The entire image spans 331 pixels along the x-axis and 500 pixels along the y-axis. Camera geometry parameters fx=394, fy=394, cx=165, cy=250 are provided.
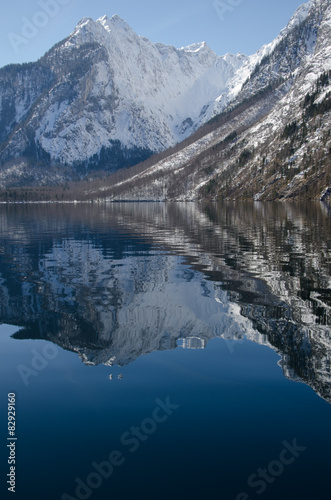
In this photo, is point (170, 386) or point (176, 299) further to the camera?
point (176, 299)

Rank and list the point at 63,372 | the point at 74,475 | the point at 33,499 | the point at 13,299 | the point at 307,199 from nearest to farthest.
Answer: the point at 33,499, the point at 74,475, the point at 63,372, the point at 13,299, the point at 307,199

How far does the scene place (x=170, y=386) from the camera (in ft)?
48.7

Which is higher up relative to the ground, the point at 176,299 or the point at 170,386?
the point at 176,299

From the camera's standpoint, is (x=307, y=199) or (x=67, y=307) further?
(x=307, y=199)

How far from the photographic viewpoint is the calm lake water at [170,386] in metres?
10.2

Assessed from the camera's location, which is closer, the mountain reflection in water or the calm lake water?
the calm lake water

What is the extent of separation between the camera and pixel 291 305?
23031 millimetres

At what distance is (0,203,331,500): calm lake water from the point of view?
33.6ft

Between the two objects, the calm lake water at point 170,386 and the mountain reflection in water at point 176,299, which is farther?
the mountain reflection in water at point 176,299

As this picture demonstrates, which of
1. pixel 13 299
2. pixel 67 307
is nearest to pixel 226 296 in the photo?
pixel 67 307

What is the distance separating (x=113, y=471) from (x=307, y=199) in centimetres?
19928

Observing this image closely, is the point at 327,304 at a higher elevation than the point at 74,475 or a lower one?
higher

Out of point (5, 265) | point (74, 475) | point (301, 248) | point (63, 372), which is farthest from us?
point (301, 248)

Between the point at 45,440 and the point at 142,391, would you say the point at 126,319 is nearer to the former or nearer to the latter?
the point at 142,391
